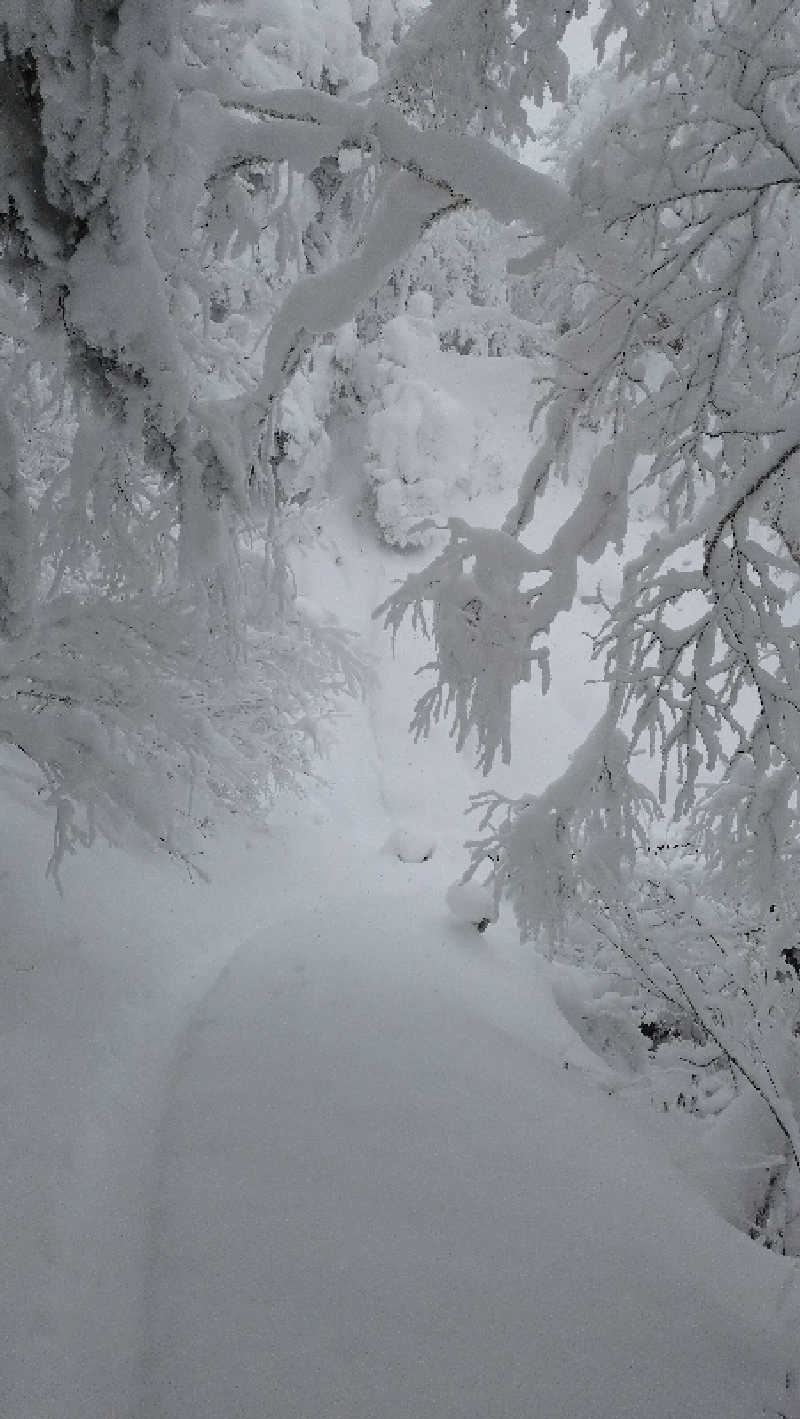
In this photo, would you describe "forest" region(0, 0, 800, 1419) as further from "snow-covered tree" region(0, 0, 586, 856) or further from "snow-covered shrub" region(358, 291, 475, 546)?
"snow-covered shrub" region(358, 291, 475, 546)

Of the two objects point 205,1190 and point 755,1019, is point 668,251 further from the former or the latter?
point 205,1190

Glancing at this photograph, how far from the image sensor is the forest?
104 inches

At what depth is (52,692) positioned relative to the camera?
4152mm

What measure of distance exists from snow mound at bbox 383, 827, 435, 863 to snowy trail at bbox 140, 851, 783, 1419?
4974 mm

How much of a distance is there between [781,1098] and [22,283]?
4.04 metres

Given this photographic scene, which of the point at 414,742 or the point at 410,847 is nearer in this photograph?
the point at 414,742

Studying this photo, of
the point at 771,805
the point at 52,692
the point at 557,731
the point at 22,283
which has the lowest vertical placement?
the point at 52,692

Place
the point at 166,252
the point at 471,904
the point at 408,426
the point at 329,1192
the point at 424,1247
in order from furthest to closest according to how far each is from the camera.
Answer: the point at 408,426
the point at 471,904
the point at 329,1192
the point at 424,1247
the point at 166,252

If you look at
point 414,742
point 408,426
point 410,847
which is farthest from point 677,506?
point 408,426

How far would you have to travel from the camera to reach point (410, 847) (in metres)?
10.1

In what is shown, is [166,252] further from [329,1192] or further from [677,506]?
[329,1192]

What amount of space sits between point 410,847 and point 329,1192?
6373 mm

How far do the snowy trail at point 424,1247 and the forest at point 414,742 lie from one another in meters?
0.02

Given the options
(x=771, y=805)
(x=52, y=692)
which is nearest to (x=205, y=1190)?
(x=52, y=692)
